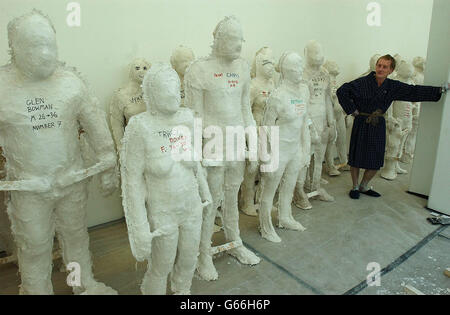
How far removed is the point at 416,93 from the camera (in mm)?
4148

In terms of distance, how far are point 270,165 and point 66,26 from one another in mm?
2294

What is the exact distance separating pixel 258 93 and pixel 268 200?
1.34m

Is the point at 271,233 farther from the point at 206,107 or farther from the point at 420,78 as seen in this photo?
the point at 420,78

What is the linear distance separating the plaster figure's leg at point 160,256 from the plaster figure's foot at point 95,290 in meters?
0.40

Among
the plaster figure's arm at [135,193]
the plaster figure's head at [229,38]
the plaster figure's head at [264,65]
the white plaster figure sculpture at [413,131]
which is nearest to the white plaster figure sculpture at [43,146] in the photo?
the plaster figure's arm at [135,193]

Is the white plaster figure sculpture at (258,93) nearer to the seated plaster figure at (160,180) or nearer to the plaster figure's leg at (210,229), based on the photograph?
the plaster figure's leg at (210,229)

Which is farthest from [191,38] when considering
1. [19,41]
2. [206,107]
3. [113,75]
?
[19,41]

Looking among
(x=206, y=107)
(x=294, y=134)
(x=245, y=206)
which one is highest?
(x=206, y=107)

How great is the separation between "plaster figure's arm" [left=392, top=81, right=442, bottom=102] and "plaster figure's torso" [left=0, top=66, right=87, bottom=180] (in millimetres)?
3653

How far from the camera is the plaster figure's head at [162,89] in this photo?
6.48ft

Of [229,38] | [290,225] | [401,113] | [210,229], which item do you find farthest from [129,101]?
[401,113]

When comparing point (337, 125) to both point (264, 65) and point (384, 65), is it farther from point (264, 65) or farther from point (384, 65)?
point (264, 65)

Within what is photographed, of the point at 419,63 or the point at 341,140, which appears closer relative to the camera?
the point at 341,140
